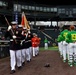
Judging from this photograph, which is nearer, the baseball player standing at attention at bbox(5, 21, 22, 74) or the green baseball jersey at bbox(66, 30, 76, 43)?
the baseball player standing at attention at bbox(5, 21, 22, 74)

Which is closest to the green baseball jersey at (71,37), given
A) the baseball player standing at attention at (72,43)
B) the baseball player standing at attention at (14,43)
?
the baseball player standing at attention at (72,43)

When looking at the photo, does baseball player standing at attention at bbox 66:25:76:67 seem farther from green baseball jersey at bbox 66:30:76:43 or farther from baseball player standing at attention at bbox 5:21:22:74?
baseball player standing at attention at bbox 5:21:22:74

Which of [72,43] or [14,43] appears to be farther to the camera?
[72,43]

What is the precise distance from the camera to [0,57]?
23047 millimetres

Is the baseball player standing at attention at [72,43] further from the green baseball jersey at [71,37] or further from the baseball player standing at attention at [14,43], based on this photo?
the baseball player standing at attention at [14,43]

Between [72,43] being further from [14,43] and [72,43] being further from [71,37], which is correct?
[14,43]

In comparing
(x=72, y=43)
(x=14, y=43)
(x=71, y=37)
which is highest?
(x=71, y=37)

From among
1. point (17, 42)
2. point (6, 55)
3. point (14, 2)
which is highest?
point (14, 2)

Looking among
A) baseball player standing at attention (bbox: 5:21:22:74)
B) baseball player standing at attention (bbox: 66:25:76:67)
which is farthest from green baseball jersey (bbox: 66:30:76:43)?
baseball player standing at attention (bbox: 5:21:22:74)

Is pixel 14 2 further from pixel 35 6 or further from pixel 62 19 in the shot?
pixel 62 19

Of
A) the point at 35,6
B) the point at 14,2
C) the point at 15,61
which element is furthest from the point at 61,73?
the point at 35,6

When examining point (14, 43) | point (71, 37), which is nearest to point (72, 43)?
point (71, 37)

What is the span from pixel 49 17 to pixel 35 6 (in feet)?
13.3

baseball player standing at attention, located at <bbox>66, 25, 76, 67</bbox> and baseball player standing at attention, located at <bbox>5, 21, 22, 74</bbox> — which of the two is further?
baseball player standing at attention, located at <bbox>66, 25, 76, 67</bbox>
